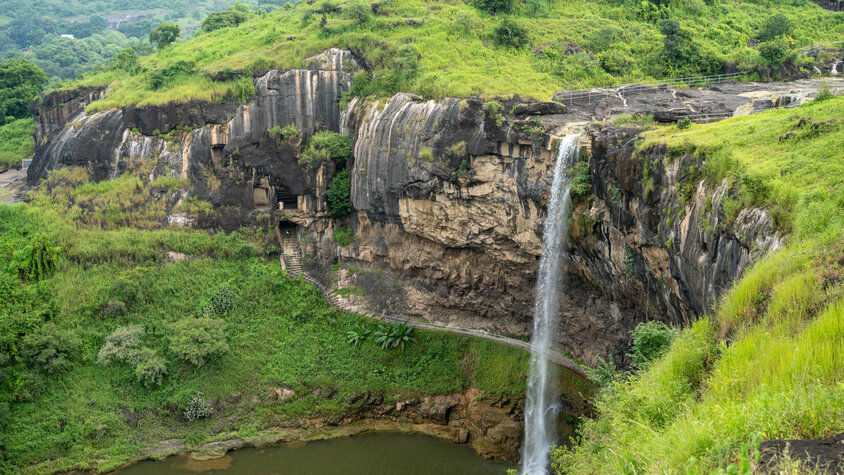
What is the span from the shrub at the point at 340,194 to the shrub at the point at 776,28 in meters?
22.7

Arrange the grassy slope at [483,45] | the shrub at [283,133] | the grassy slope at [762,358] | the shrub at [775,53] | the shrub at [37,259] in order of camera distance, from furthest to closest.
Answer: the shrub at [283,133] → the grassy slope at [483,45] → the shrub at [775,53] → the shrub at [37,259] → the grassy slope at [762,358]

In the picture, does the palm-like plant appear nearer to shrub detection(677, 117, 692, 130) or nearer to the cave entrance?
the cave entrance

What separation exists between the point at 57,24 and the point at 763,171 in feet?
315

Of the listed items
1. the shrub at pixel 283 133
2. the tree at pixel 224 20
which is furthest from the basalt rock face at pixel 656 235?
the tree at pixel 224 20

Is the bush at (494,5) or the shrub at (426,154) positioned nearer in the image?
the shrub at (426,154)

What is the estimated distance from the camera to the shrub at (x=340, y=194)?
30922mm

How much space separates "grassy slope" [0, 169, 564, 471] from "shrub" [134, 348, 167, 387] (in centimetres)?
38

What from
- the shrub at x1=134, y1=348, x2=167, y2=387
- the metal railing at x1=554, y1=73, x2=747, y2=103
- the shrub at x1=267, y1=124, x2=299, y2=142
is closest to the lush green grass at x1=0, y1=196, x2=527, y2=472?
the shrub at x1=134, y1=348, x2=167, y2=387

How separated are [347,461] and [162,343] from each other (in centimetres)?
966

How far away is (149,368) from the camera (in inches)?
973

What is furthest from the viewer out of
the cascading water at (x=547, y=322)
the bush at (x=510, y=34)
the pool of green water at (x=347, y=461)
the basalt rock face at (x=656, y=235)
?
the bush at (x=510, y=34)

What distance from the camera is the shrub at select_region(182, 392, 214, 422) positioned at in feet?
79.8

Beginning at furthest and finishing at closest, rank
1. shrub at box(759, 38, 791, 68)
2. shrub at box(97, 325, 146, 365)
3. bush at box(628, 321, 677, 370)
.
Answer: shrub at box(759, 38, 791, 68) → shrub at box(97, 325, 146, 365) → bush at box(628, 321, 677, 370)

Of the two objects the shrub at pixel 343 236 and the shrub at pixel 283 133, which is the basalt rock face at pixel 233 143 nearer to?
the shrub at pixel 283 133
